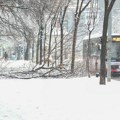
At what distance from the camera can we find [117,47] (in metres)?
32.2

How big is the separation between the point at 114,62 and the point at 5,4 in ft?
41.3

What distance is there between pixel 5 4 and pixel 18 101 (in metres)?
6.92

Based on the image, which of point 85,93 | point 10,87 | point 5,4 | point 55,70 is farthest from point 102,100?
point 55,70

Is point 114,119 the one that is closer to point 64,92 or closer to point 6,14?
point 64,92

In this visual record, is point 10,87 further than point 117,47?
No

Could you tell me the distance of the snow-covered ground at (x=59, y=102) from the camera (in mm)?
12255

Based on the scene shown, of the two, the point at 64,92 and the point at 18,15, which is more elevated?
the point at 18,15

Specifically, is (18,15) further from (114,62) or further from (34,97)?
(114,62)

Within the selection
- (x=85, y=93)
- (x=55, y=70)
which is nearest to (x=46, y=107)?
(x=85, y=93)

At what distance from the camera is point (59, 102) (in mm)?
14539

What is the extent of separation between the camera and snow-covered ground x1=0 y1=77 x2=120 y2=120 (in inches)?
482

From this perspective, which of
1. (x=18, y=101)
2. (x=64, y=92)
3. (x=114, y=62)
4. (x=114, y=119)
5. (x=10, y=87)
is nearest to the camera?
(x=114, y=119)

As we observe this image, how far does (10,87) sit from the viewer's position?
1883 centimetres

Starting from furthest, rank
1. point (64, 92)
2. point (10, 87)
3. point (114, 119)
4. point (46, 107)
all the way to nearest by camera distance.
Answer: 1. point (10, 87)
2. point (64, 92)
3. point (46, 107)
4. point (114, 119)
